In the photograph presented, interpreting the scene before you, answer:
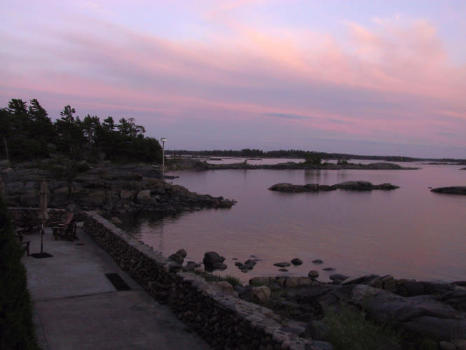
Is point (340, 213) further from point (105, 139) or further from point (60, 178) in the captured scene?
point (105, 139)

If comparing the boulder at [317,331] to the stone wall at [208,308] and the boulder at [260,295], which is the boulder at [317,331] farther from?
the boulder at [260,295]

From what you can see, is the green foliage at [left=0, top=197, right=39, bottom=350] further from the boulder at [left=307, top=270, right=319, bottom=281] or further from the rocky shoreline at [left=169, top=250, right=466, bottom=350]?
the boulder at [left=307, top=270, right=319, bottom=281]

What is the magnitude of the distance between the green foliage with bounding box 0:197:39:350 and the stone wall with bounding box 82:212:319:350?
102 inches

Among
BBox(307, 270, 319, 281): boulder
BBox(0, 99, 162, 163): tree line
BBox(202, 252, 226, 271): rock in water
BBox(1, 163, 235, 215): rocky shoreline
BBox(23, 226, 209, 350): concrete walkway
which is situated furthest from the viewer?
BBox(0, 99, 162, 163): tree line

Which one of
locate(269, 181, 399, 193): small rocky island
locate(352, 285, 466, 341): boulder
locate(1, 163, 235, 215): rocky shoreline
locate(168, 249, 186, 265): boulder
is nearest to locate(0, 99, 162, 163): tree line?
locate(1, 163, 235, 215): rocky shoreline

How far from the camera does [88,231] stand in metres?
14.0

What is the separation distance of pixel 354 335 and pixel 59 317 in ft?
14.6

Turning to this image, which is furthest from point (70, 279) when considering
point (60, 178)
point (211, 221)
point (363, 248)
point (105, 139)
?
point (105, 139)

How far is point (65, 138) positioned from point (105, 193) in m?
29.6

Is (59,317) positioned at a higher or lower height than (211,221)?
higher

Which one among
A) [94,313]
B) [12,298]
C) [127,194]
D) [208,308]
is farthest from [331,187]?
[12,298]

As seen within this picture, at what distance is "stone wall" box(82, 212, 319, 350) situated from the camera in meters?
4.90

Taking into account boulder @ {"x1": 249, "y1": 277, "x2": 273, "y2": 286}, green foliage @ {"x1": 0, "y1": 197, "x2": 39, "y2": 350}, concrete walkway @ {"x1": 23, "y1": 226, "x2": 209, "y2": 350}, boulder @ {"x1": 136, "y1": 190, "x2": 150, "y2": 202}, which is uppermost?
green foliage @ {"x1": 0, "y1": 197, "x2": 39, "y2": 350}

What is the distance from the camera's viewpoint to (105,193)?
1593 inches
